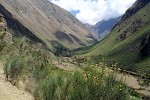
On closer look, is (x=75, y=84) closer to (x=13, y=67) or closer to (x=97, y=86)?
(x=97, y=86)

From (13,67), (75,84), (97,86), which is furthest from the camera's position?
(13,67)

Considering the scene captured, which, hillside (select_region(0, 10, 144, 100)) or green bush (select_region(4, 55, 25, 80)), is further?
green bush (select_region(4, 55, 25, 80))

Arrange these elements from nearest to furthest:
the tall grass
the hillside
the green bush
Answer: the tall grass < the hillside < the green bush

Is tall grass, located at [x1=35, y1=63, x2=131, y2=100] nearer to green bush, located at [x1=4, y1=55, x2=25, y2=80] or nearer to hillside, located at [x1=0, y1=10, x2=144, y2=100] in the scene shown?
hillside, located at [x1=0, y1=10, x2=144, y2=100]

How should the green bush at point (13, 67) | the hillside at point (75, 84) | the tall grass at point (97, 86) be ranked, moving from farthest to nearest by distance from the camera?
the green bush at point (13, 67), the hillside at point (75, 84), the tall grass at point (97, 86)

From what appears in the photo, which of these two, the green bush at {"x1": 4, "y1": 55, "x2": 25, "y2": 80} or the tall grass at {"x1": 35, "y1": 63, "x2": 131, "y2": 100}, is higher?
the green bush at {"x1": 4, "y1": 55, "x2": 25, "y2": 80}

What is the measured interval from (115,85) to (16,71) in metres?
42.0

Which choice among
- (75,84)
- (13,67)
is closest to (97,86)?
(75,84)

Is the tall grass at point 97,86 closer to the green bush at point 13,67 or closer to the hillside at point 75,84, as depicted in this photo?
the hillside at point 75,84

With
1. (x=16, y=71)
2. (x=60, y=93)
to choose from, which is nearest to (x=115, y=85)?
(x=60, y=93)

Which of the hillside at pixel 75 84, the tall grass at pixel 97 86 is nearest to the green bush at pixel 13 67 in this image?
the hillside at pixel 75 84

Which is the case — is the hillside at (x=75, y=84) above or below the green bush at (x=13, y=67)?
below

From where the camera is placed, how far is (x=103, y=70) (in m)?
26.4

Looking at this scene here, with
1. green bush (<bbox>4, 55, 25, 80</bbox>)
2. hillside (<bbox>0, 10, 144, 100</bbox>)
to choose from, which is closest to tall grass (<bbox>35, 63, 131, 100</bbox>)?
hillside (<bbox>0, 10, 144, 100</bbox>)
